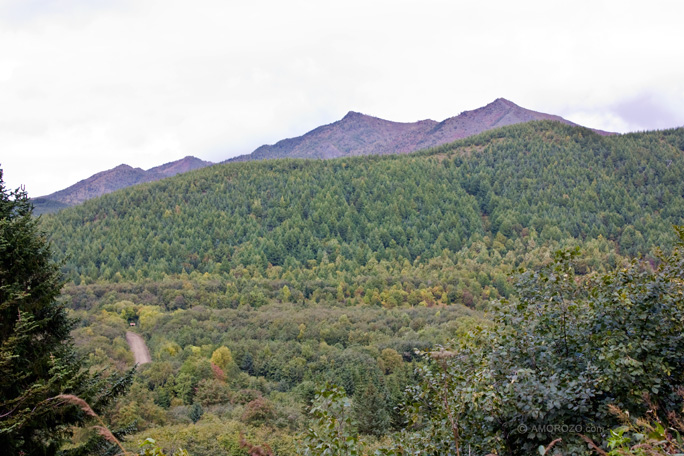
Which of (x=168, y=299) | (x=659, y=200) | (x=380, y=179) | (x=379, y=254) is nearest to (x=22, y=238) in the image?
(x=168, y=299)

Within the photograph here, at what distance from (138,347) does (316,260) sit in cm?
7689

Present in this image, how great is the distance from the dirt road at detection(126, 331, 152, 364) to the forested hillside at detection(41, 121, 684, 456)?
61.4 inches

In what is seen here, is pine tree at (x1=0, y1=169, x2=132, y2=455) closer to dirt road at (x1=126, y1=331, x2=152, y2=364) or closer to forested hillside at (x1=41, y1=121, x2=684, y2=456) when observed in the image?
forested hillside at (x1=41, y1=121, x2=684, y2=456)

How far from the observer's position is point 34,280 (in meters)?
10.9

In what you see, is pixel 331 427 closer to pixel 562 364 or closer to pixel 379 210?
pixel 562 364

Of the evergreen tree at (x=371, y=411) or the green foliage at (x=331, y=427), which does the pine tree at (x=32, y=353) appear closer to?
the green foliage at (x=331, y=427)

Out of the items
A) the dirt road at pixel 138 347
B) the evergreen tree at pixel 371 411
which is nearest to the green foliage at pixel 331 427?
the evergreen tree at pixel 371 411

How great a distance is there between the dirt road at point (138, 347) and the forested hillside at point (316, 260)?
156 centimetres

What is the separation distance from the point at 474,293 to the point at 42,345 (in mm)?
101992

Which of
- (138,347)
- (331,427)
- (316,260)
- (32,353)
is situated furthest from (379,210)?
(331,427)

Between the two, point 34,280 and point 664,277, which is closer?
point 664,277

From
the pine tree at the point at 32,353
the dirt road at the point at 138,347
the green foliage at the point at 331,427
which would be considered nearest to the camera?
the green foliage at the point at 331,427

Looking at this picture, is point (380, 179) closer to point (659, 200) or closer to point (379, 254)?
point (379, 254)

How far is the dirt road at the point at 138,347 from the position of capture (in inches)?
2619
